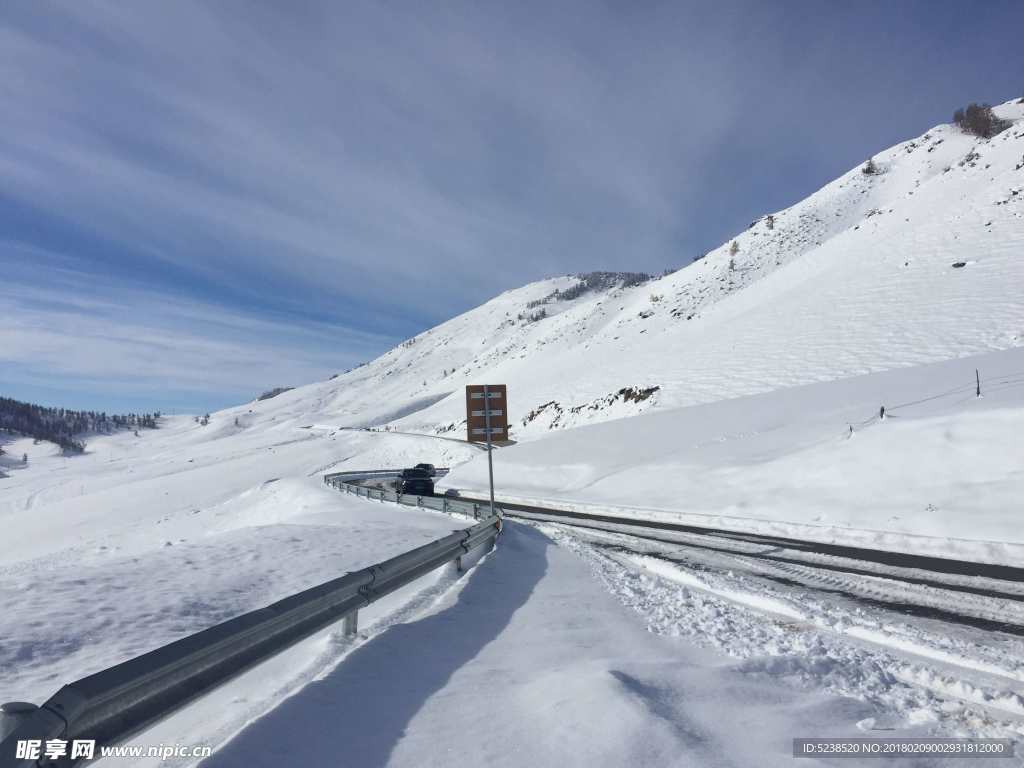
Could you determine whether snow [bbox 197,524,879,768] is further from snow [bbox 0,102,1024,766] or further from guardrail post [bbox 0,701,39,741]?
guardrail post [bbox 0,701,39,741]

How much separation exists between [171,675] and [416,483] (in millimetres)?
25533

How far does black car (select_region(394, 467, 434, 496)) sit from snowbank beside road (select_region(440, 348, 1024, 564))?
15.1 ft

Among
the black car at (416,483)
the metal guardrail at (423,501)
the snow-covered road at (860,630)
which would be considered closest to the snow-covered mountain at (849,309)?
the black car at (416,483)

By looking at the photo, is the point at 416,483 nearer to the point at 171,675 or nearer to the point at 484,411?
the point at 484,411

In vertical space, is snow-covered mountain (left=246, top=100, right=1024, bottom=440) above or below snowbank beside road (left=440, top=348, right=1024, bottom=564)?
above

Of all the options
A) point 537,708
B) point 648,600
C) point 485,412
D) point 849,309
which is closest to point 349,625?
point 537,708

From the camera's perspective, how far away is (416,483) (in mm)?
28406

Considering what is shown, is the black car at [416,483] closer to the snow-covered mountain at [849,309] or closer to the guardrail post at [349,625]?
the snow-covered mountain at [849,309]

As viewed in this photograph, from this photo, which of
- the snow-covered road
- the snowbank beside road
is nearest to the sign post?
the snowbank beside road

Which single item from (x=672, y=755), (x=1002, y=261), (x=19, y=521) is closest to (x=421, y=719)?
(x=672, y=755)

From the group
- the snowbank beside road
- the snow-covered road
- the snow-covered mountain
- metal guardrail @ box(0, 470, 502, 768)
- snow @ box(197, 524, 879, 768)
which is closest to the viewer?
metal guardrail @ box(0, 470, 502, 768)

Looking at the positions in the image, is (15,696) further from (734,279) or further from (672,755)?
(734,279)

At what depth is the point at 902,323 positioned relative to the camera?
33.7 m

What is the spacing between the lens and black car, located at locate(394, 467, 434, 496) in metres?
28.2
